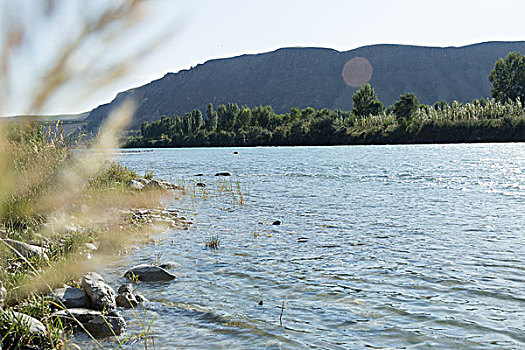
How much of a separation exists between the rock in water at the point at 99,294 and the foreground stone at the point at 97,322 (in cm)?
36

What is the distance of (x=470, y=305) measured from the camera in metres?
6.23

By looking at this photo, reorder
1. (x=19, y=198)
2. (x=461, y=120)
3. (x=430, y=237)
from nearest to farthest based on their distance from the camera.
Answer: (x=19, y=198)
(x=430, y=237)
(x=461, y=120)

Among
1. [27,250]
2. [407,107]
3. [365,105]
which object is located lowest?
[27,250]

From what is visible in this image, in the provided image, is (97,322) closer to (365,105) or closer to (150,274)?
(150,274)

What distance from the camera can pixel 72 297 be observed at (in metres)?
6.09

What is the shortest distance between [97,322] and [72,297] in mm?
850

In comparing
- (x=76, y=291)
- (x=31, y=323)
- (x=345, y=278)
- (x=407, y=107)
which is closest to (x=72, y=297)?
(x=76, y=291)

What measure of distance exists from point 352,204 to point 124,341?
12472 millimetres

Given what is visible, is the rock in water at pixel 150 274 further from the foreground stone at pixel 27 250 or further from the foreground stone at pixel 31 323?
the foreground stone at pixel 31 323

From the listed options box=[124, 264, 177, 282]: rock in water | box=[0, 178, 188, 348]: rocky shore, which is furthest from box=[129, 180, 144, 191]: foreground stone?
box=[124, 264, 177, 282]: rock in water

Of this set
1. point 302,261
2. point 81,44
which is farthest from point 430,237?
point 81,44

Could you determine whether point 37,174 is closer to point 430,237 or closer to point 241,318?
point 241,318

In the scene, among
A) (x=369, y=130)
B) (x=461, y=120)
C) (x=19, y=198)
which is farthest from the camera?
(x=369, y=130)

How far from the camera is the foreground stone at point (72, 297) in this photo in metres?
5.97
